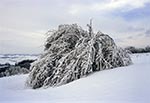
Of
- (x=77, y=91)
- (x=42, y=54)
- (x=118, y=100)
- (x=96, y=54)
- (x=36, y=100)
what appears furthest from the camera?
(x=42, y=54)

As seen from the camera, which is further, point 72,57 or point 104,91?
point 72,57

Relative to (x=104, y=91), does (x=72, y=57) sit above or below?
above

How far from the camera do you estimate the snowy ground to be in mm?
5422

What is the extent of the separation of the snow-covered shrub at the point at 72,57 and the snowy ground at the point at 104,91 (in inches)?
28.5

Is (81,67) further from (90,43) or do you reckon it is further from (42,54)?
(42,54)

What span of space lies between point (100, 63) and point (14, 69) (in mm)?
7616

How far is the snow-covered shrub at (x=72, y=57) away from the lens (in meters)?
7.75

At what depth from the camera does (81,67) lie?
7695mm

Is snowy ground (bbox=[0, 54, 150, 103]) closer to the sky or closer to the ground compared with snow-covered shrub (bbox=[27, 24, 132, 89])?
closer to the ground

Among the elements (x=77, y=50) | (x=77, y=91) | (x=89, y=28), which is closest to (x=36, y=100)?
(x=77, y=91)

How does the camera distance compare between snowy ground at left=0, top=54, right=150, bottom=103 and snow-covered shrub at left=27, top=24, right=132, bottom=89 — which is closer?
snowy ground at left=0, top=54, right=150, bottom=103

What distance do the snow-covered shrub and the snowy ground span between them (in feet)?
2.37

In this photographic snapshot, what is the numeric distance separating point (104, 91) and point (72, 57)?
7.47ft

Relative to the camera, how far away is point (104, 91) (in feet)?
19.3
